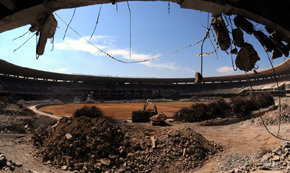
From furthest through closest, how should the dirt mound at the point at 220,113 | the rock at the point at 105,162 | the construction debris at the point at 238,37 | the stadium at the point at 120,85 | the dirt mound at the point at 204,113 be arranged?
the stadium at the point at 120,85
the dirt mound at the point at 204,113
the dirt mound at the point at 220,113
the rock at the point at 105,162
the construction debris at the point at 238,37

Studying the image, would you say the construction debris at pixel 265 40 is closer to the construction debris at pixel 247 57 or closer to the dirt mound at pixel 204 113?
the construction debris at pixel 247 57

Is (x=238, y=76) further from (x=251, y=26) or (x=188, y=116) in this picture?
(x=251, y=26)

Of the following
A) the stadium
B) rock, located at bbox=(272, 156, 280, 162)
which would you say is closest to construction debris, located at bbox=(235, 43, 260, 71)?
rock, located at bbox=(272, 156, 280, 162)

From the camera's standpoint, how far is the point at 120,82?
7031cm

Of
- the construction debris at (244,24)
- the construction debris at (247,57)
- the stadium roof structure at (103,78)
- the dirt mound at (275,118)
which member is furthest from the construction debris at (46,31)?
the stadium roof structure at (103,78)

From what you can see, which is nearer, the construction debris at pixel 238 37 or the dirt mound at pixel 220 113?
the construction debris at pixel 238 37

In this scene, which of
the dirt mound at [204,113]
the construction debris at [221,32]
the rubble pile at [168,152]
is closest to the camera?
the construction debris at [221,32]

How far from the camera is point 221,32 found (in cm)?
309

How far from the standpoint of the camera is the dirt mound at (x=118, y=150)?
7.77m

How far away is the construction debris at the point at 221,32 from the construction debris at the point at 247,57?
263mm

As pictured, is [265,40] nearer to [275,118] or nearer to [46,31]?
[46,31]

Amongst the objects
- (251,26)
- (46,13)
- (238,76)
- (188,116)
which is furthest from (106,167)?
(238,76)

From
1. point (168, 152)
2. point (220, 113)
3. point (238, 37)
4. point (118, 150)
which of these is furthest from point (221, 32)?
point (220, 113)

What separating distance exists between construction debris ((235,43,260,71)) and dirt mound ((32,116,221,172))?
6.28 metres
